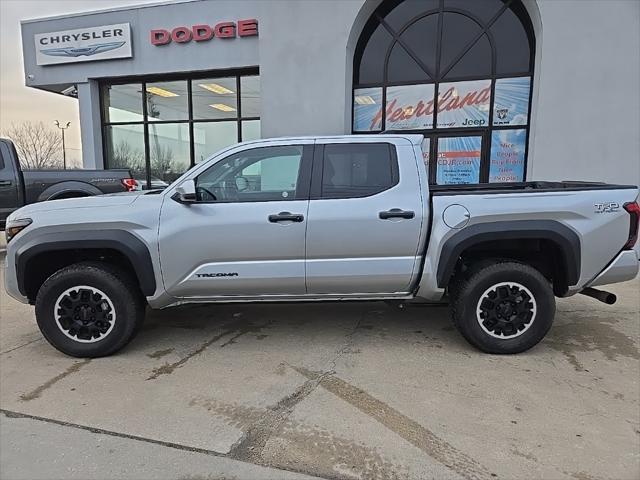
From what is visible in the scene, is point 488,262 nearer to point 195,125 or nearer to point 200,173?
point 200,173

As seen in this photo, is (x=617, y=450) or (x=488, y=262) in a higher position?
(x=488, y=262)

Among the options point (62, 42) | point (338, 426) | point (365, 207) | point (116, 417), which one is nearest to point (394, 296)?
point (365, 207)

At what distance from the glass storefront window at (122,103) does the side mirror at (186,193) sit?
10.7m

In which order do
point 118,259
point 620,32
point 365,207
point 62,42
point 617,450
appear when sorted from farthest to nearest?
point 62,42 < point 620,32 < point 118,259 < point 365,207 < point 617,450

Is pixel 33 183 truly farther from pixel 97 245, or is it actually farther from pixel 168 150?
pixel 97 245

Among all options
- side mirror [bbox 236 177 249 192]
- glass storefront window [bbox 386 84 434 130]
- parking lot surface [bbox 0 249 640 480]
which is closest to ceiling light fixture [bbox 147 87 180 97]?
glass storefront window [bbox 386 84 434 130]

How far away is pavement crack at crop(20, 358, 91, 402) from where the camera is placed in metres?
3.32

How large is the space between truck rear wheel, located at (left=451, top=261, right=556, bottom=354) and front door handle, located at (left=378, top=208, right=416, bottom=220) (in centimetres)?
77

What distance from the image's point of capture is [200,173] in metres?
3.92

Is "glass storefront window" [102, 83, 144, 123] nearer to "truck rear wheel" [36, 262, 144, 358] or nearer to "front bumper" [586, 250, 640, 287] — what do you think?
"truck rear wheel" [36, 262, 144, 358]

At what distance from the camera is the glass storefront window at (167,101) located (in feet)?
41.7

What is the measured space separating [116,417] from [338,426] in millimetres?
1478

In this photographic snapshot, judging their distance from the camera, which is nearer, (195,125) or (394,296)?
(394,296)

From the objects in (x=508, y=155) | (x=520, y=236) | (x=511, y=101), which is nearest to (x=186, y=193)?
(x=520, y=236)
